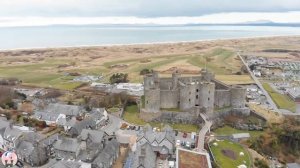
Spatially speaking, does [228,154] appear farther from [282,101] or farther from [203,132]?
[282,101]

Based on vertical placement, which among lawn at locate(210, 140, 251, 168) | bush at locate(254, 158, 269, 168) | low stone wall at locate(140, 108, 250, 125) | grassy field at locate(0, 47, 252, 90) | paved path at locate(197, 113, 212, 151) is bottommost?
bush at locate(254, 158, 269, 168)

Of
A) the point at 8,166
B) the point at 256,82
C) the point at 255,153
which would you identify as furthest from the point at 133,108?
the point at 256,82

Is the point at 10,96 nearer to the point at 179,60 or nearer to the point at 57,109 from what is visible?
the point at 57,109

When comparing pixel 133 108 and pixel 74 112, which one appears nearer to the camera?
pixel 74 112

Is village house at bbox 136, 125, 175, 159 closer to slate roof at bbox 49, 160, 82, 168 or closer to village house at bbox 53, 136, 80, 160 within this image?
village house at bbox 53, 136, 80, 160

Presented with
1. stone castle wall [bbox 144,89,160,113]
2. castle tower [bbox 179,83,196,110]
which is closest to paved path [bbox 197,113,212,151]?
castle tower [bbox 179,83,196,110]

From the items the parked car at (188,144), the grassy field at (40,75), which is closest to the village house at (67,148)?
the parked car at (188,144)

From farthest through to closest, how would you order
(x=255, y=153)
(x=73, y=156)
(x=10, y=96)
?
(x=10, y=96), (x=255, y=153), (x=73, y=156)
